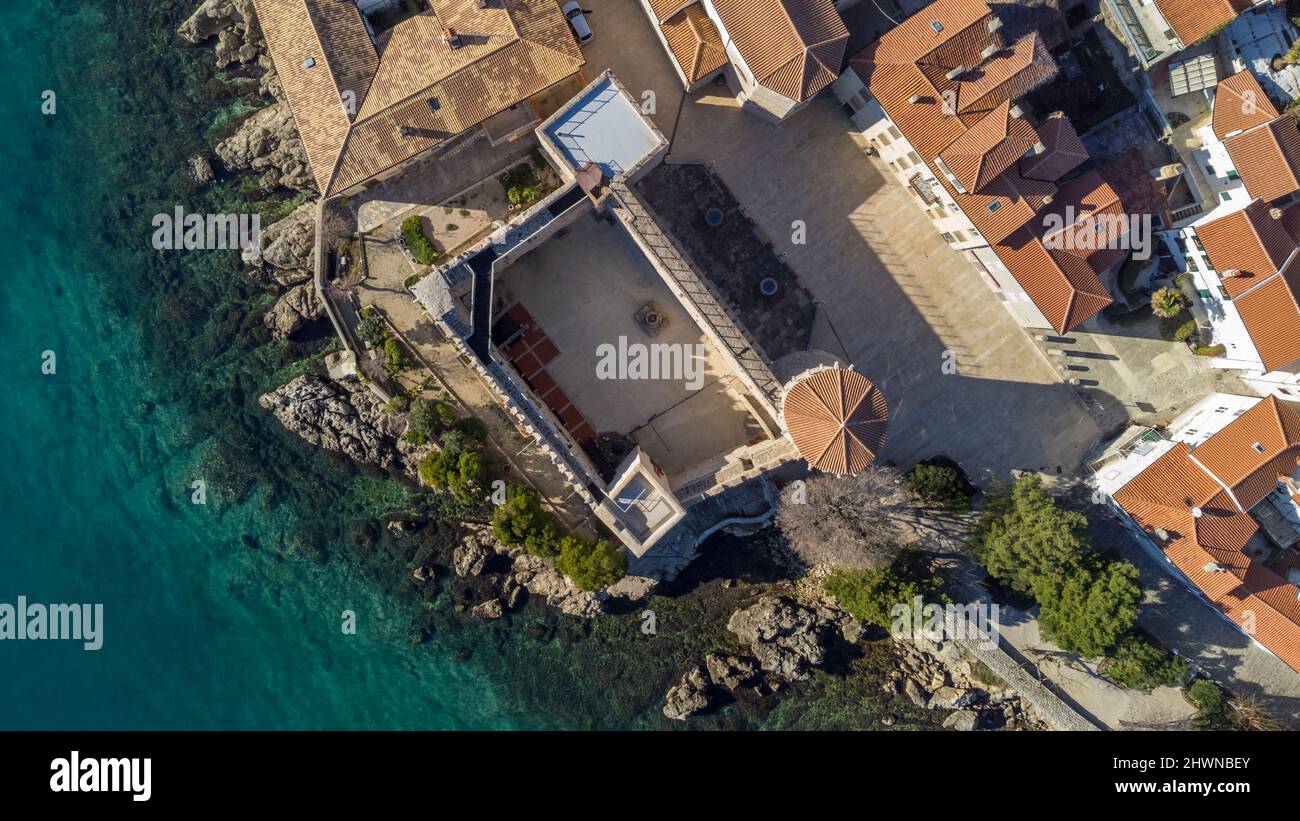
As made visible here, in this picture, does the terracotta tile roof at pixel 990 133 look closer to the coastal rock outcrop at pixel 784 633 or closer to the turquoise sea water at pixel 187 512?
the coastal rock outcrop at pixel 784 633

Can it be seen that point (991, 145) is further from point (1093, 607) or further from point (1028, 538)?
point (1093, 607)

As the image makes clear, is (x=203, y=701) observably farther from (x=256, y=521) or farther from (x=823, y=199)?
(x=823, y=199)

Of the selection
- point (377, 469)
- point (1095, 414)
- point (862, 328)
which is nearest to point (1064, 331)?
point (1095, 414)

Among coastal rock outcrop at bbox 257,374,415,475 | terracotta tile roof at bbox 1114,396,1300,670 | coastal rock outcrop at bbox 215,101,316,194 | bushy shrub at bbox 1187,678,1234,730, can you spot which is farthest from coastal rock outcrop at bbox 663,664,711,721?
coastal rock outcrop at bbox 215,101,316,194

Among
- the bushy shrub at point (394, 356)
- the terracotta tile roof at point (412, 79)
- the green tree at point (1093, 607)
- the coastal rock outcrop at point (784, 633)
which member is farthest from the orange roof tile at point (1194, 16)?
the bushy shrub at point (394, 356)

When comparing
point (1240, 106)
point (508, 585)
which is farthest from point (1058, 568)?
point (508, 585)
